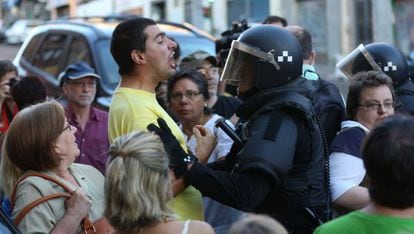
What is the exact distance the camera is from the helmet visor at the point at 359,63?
17.5 ft

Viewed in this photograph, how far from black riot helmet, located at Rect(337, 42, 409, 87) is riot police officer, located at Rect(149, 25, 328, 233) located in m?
1.42

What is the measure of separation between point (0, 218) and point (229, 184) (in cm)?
103

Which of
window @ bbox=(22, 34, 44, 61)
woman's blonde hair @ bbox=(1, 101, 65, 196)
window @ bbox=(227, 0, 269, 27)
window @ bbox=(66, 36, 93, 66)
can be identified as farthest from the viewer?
window @ bbox=(227, 0, 269, 27)

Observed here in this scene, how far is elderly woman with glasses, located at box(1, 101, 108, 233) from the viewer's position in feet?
12.0

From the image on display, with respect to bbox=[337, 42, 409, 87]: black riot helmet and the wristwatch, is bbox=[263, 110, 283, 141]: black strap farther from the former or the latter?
bbox=[337, 42, 409, 87]: black riot helmet

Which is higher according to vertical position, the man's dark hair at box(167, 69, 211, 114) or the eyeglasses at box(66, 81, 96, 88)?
the man's dark hair at box(167, 69, 211, 114)

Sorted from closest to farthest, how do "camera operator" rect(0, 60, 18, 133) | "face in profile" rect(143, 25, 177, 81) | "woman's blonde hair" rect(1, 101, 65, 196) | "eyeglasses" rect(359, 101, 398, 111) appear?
1. "woman's blonde hair" rect(1, 101, 65, 196)
2. "face in profile" rect(143, 25, 177, 81)
3. "eyeglasses" rect(359, 101, 398, 111)
4. "camera operator" rect(0, 60, 18, 133)

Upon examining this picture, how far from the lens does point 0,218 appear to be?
11.4 ft

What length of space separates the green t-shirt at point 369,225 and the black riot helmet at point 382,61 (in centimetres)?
258

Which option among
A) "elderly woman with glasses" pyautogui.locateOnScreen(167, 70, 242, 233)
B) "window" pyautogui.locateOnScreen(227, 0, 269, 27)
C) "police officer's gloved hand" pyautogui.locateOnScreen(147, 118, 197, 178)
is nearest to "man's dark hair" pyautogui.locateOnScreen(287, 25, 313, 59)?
"elderly woman with glasses" pyautogui.locateOnScreen(167, 70, 242, 233)

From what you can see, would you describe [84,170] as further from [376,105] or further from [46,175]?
[376,105]

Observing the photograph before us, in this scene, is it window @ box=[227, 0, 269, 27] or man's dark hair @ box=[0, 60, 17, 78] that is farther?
window @ box=[227, 0, 269, 27]

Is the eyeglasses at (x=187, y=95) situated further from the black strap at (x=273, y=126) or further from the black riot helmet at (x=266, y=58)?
the black strap at (x=273, y=126)

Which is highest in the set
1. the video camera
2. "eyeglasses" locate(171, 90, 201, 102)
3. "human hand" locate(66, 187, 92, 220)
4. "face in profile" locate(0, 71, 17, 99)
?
the video camera
